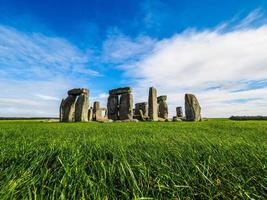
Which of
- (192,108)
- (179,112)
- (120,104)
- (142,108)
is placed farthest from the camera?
(179,112)

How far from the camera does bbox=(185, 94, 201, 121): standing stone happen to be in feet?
62.4

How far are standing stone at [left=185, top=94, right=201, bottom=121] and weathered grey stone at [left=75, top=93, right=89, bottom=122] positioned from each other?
Result: 9479 millimetres

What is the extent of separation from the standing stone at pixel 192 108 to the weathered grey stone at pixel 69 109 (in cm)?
1110

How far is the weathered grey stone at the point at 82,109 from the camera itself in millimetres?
19459

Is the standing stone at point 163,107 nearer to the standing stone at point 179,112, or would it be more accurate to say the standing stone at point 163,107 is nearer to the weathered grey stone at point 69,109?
the standing stone at point 179,112

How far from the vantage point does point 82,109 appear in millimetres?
19594

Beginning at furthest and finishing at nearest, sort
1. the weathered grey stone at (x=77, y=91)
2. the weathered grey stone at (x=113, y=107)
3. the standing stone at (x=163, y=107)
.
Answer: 1. the standing stone at (x=163, y=107)
2. the weathered grey stone at (x=113, y=107)
3. the weathered grey stone at (x=77, y=91)

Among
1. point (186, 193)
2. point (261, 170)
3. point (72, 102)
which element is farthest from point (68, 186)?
point (72, 102)

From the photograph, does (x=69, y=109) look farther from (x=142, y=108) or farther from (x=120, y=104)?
(x=142, y=108)

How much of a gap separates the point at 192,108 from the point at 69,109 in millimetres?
11835

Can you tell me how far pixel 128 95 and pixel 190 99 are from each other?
6.16 meters

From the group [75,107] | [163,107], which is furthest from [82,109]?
[163,107]

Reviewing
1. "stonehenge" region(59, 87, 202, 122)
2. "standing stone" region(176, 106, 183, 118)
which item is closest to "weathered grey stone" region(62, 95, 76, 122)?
"stonehenge" region(59, 87, 202, 122)

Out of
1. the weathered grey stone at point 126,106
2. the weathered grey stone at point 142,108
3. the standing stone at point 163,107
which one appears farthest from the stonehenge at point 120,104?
the standing stone at point 163,107
